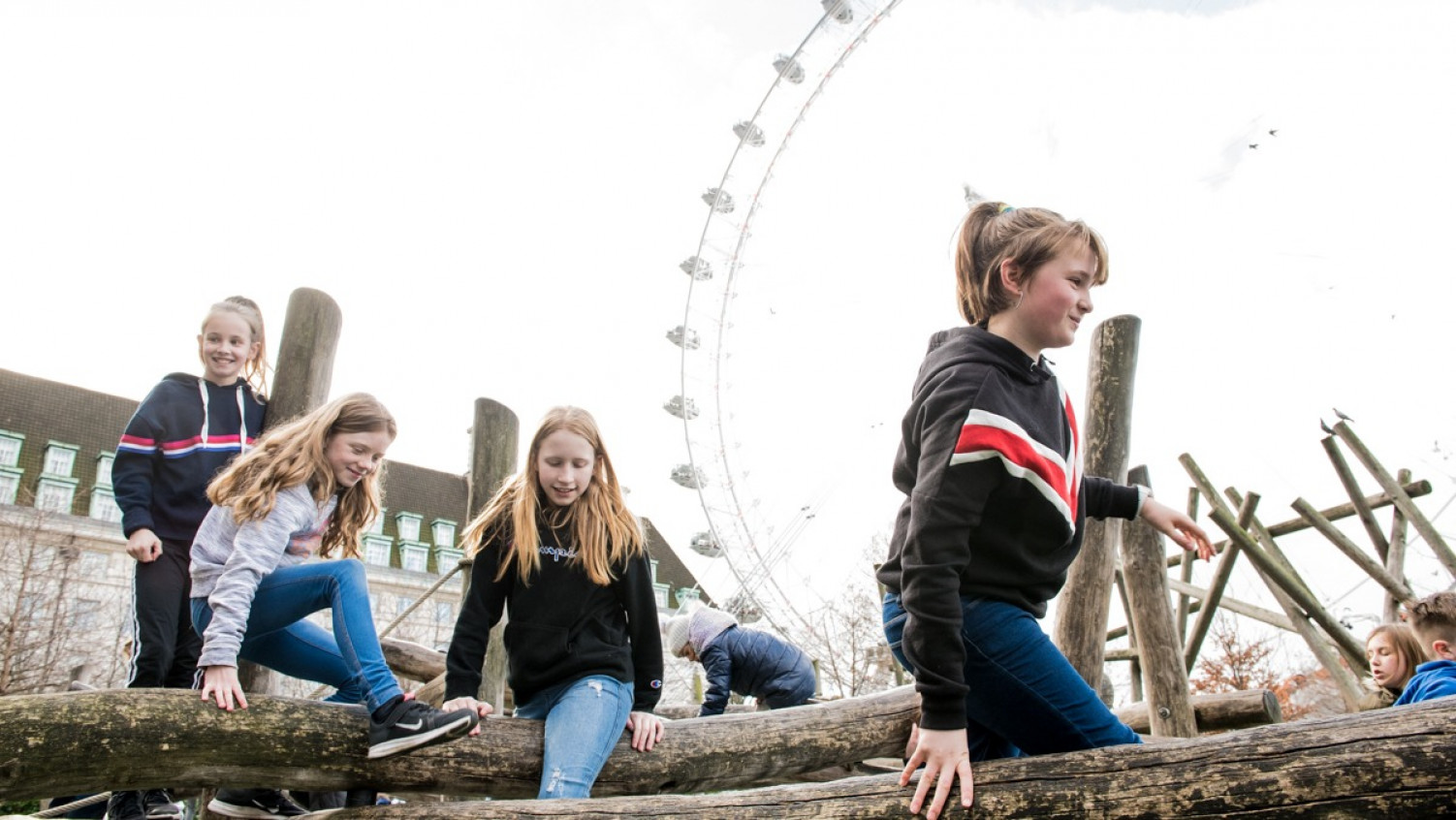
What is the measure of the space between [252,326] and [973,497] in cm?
375

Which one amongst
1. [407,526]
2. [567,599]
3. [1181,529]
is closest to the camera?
[1181,529]

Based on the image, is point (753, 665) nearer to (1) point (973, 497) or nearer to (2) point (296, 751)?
(2) point (296, 751)

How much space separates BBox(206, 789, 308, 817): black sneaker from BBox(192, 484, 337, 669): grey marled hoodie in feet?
1.80

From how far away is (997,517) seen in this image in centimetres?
252

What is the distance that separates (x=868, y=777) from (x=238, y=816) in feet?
7.98

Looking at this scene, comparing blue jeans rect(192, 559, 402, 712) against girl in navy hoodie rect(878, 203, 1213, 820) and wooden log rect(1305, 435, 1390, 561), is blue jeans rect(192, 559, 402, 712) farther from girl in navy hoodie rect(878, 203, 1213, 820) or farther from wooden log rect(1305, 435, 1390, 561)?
wooden log rect(1305, 435, 1390, 561)

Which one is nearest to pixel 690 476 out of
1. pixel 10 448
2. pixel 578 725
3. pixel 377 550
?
pixel 377 550

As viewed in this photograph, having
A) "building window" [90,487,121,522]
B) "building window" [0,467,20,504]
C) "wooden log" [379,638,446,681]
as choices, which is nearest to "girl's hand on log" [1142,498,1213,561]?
"wooden log" [379,638,446,681]

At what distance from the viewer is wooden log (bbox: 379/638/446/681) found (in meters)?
6.62

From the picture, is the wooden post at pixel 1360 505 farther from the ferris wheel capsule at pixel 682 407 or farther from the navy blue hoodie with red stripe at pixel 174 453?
the ferris wheel capsule at pixel 682 407

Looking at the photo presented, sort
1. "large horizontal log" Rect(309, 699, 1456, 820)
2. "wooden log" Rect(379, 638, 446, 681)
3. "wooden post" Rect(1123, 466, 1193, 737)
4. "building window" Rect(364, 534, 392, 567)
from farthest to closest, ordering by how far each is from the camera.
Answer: "building window" Rect(364, 534, 392, 567) < "wooden log" Rect(379, 638, 446, 681) < "wooden post" Rect(1123, 466, 1193, 737) < "large horizontal log" Rect(309, 699, 1456, 820)

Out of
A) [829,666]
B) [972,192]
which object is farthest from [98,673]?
[972,192]

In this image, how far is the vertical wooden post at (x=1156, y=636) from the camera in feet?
17.3

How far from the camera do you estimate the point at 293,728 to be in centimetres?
318
